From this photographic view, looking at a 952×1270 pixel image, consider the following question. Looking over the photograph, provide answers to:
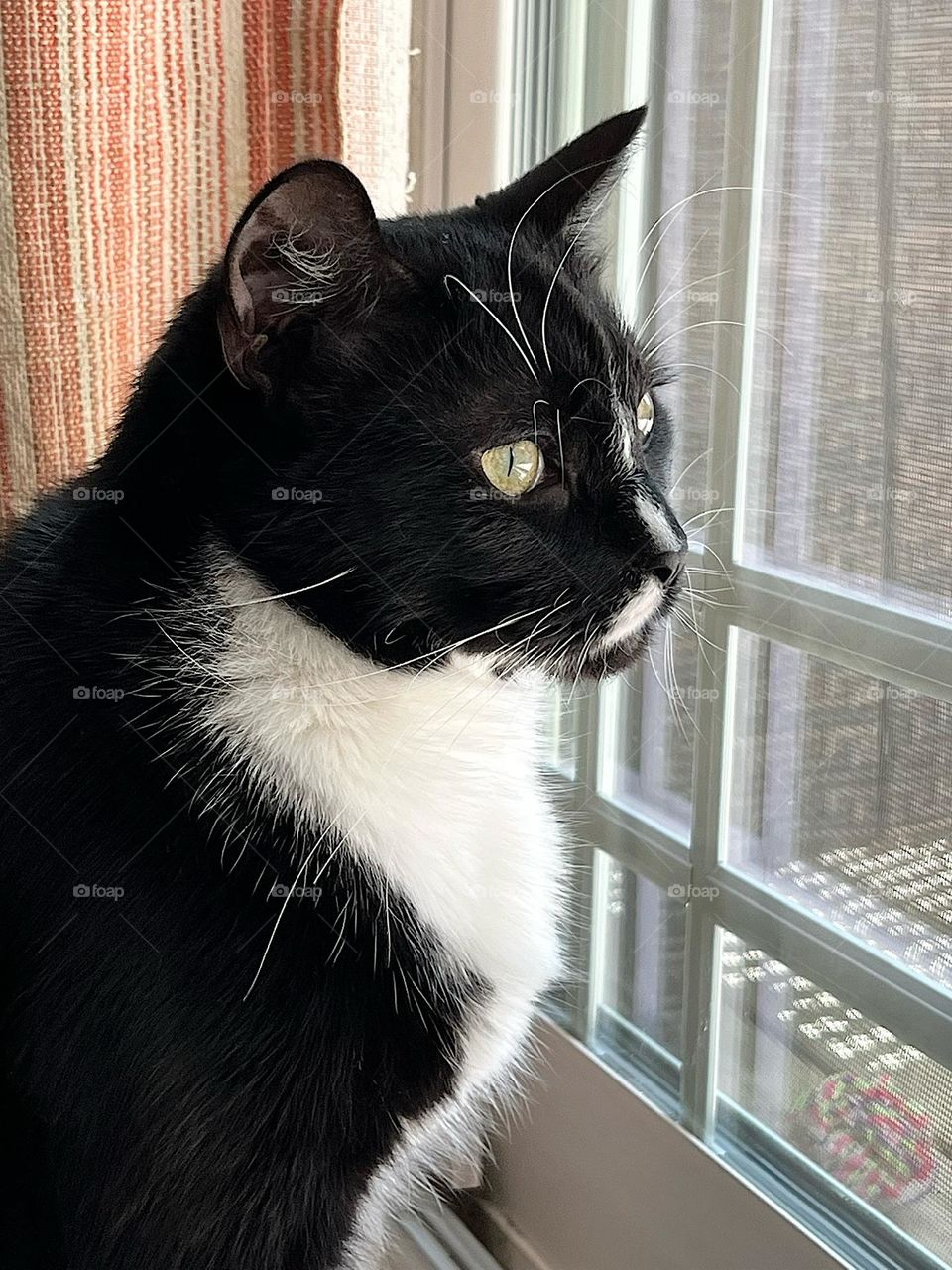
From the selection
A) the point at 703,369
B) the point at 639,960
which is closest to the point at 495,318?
the point at 703,369

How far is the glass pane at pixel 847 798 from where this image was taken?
0.83 meters

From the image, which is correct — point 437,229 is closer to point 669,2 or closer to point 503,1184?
point 669,2

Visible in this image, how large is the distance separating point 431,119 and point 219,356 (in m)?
0.59

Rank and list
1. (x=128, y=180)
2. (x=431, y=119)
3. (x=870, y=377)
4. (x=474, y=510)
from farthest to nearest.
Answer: (x=431, y=119), (x=128, y=180), (x=870, y=377), (x=474, y=510)

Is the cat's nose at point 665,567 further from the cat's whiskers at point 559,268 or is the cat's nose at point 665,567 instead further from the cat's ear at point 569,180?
the cat's ear at point 569,180

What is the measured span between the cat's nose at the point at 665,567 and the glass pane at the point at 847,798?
0.63 feet

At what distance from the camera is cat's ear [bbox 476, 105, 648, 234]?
83 centimetres

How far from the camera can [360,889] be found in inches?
30.6

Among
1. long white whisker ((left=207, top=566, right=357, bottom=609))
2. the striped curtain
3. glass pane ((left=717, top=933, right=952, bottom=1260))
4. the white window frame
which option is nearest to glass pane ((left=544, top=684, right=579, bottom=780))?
the white window frame

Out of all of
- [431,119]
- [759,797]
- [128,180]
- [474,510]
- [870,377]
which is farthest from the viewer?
[431,119]

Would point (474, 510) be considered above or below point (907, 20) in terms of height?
below

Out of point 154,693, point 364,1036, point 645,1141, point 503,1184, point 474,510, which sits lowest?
point 503,1184

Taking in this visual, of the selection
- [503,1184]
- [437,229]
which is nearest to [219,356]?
[437,229]

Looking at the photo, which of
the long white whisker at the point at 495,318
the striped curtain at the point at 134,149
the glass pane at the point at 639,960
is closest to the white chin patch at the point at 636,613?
the long white whisker at the point at 495,318
